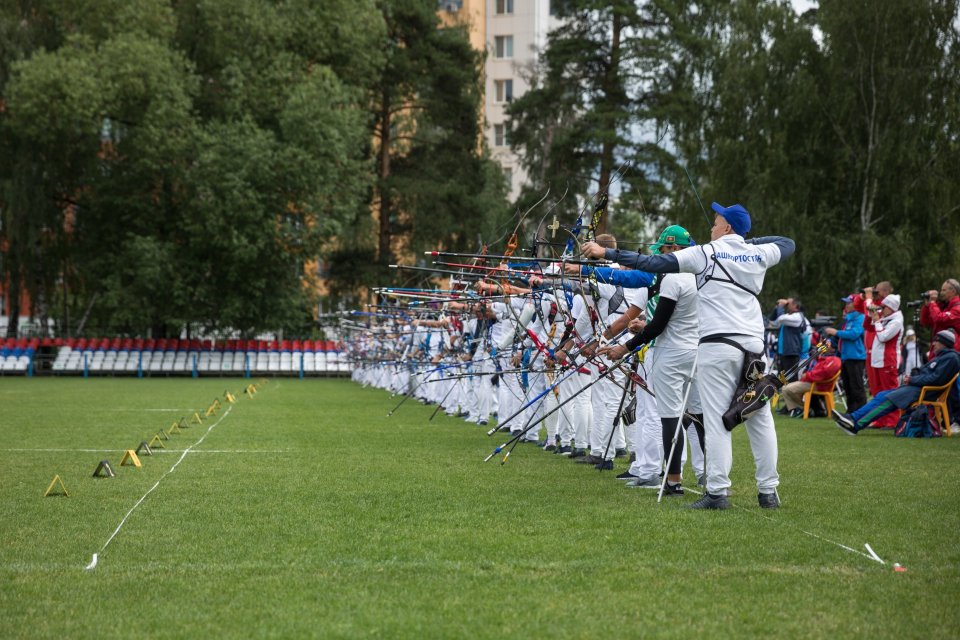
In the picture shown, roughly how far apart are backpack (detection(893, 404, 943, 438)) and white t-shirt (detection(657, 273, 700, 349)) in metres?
8.28

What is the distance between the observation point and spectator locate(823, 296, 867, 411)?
20.2 m

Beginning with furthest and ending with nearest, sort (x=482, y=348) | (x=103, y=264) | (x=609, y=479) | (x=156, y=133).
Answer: (x=103, y=264) → (x=156, y=133) → (x=482, y=348) → (x=609, y=479)

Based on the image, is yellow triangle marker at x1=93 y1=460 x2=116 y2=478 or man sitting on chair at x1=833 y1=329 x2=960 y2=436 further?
man sitting on chair at x1=833 y1=329 x2=960 y2=436

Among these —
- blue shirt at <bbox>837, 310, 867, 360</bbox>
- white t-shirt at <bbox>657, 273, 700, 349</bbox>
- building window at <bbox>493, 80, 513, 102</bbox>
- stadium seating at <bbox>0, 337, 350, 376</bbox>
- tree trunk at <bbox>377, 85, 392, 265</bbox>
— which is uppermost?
building window at <bbox>493, 80, 513, 102</bbox>

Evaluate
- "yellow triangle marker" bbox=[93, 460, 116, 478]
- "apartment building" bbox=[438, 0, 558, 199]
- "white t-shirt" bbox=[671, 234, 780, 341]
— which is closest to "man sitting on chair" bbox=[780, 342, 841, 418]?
"white t-shirt" bbox=[671, 234, 780, 341]

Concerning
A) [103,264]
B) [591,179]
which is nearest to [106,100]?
[103,264]

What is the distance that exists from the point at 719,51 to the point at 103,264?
84.2 ft

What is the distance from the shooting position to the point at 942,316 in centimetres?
1753

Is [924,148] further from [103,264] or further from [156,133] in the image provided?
[103,264]

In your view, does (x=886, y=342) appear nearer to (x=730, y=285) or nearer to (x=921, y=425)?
(x=921, y=425)

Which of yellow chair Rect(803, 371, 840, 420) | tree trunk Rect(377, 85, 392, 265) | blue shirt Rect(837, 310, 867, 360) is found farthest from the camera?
tree trunk Rect(377, 85, 392, 265)

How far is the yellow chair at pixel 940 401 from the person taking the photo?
1698 centimetres

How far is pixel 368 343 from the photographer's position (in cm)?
3684

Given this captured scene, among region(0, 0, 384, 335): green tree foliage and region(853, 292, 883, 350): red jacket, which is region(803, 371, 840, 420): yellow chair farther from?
region(0, 0, 384, 335): green tree foliage
